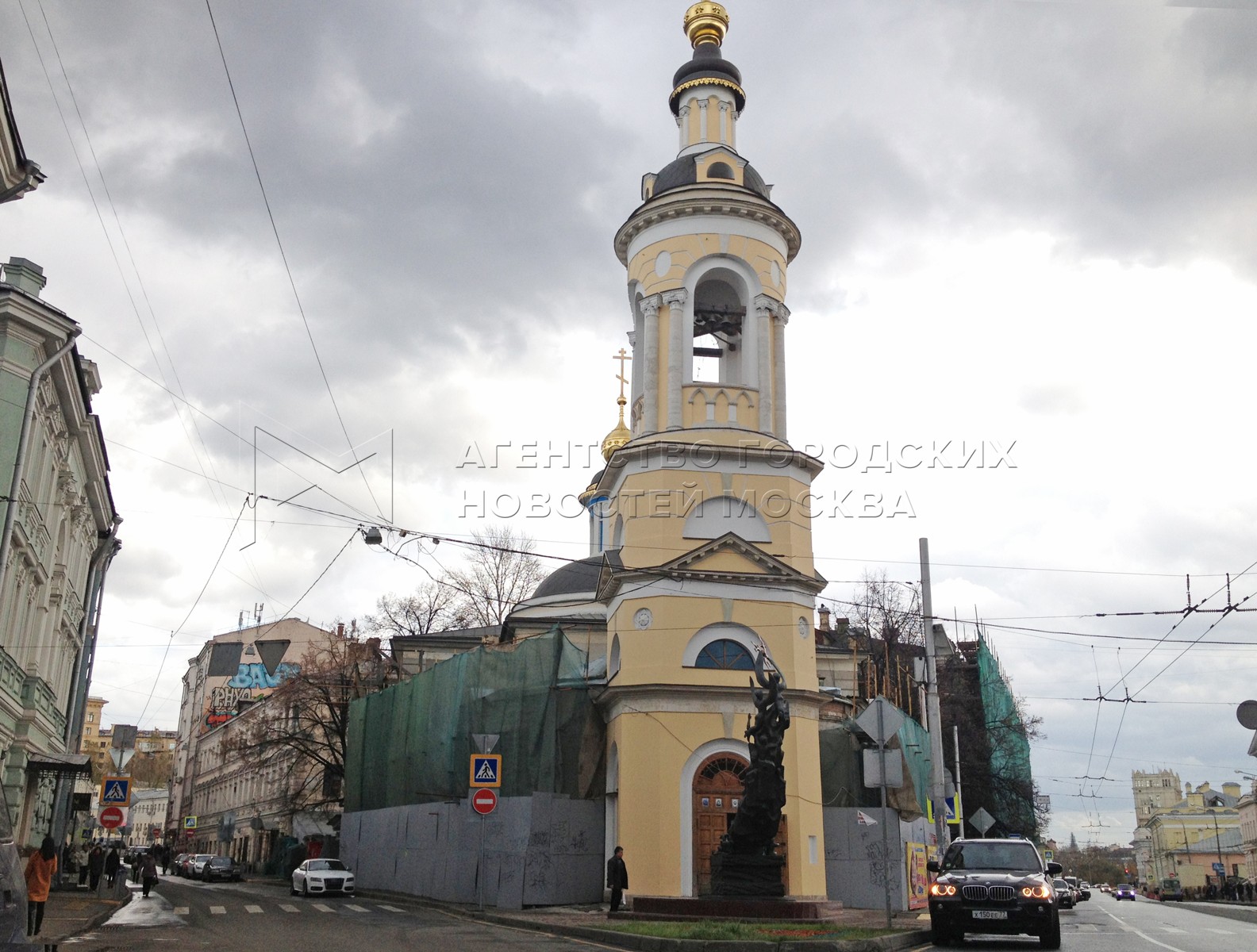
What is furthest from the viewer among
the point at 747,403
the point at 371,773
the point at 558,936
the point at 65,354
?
the point at 371,773

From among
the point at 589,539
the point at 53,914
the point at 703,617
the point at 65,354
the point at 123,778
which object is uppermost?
the point at 589,539

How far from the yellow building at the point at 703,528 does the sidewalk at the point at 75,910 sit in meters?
10.5

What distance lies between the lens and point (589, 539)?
49.2 meters

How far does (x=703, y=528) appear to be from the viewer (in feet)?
86.8

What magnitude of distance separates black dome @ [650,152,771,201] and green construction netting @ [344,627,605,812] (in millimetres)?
11947

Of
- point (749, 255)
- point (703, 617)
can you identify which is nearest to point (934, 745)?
point (703, 617)

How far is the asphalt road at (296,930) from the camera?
45.6ft

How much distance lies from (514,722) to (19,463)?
11.9 meters

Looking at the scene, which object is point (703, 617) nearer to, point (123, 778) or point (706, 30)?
point (123, 778)

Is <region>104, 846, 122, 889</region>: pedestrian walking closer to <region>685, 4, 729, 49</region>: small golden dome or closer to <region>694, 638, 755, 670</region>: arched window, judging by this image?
<region>694, 638, 755, 670</region>: arched window

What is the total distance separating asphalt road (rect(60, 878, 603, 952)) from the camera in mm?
13891

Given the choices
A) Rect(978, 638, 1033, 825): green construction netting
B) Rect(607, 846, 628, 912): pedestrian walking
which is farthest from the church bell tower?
Rect(978, 638, 1033, 825): green construction netting

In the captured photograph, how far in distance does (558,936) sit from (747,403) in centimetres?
1464

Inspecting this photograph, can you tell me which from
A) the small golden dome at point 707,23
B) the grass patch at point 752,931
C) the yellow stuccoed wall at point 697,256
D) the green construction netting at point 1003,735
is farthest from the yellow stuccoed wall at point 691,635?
the green construction netting at point 1003,735
